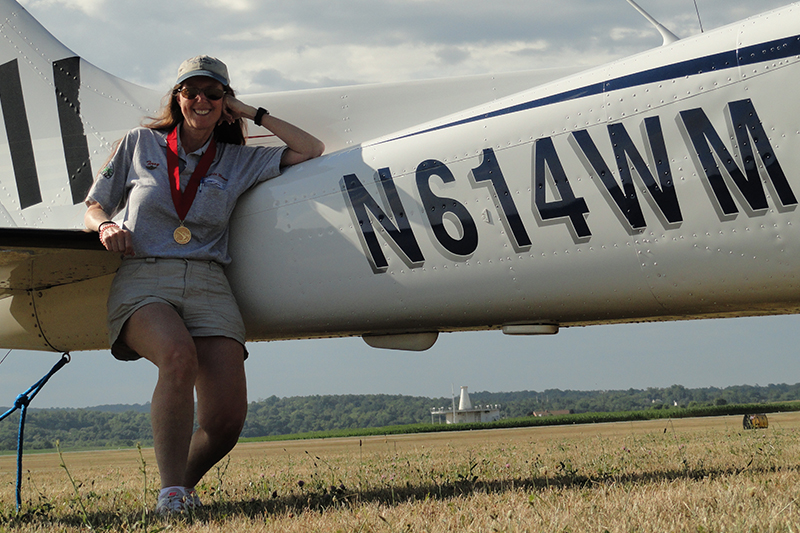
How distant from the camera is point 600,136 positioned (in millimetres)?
3812

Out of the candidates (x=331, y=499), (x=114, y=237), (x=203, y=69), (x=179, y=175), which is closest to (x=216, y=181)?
(x=179, y=175)

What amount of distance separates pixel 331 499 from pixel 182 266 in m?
1.45

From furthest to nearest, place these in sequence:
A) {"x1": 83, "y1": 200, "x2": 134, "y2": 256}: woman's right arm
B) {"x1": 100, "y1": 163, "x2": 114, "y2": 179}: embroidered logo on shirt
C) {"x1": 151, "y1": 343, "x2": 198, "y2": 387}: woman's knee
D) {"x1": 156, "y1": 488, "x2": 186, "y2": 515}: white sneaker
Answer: {"x1": 100, "y1": 163, "x2": 114, "y2": 179}: embroidered logo on shirt
{"x1": 83, "y1": 200, "x2": 134, "y2": 256}: woman's right arm
{"x1": 151, "y1": 343, "x2": 198, "y2": 387}: woman's knee
{"x1": 156, "y1": 488, "x2": 186, "y2": 515}: white sneaker

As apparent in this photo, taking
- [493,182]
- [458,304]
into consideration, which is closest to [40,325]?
[458,304]

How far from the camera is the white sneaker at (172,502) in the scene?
10.2ft

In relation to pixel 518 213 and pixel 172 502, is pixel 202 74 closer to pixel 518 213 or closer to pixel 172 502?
pixel 518 213

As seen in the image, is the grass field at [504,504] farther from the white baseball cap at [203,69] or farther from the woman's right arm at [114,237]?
the white baseball cap at [203,69]

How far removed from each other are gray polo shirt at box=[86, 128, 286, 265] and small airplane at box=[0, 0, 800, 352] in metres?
0.31

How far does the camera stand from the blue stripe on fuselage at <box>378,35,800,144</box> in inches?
140

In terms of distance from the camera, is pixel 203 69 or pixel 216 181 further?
pixel 216 181

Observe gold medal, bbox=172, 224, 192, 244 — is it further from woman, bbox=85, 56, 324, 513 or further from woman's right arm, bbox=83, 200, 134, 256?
woman's right arm, bbox=83, 200, 134, 256

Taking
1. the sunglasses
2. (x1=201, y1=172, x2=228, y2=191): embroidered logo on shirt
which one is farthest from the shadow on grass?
the sunglasses

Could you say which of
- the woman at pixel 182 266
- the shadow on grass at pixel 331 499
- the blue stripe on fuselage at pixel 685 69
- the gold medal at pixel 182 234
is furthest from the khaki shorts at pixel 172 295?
the blue stripe on fuselage at pixel 685 69

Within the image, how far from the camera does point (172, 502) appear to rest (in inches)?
123
